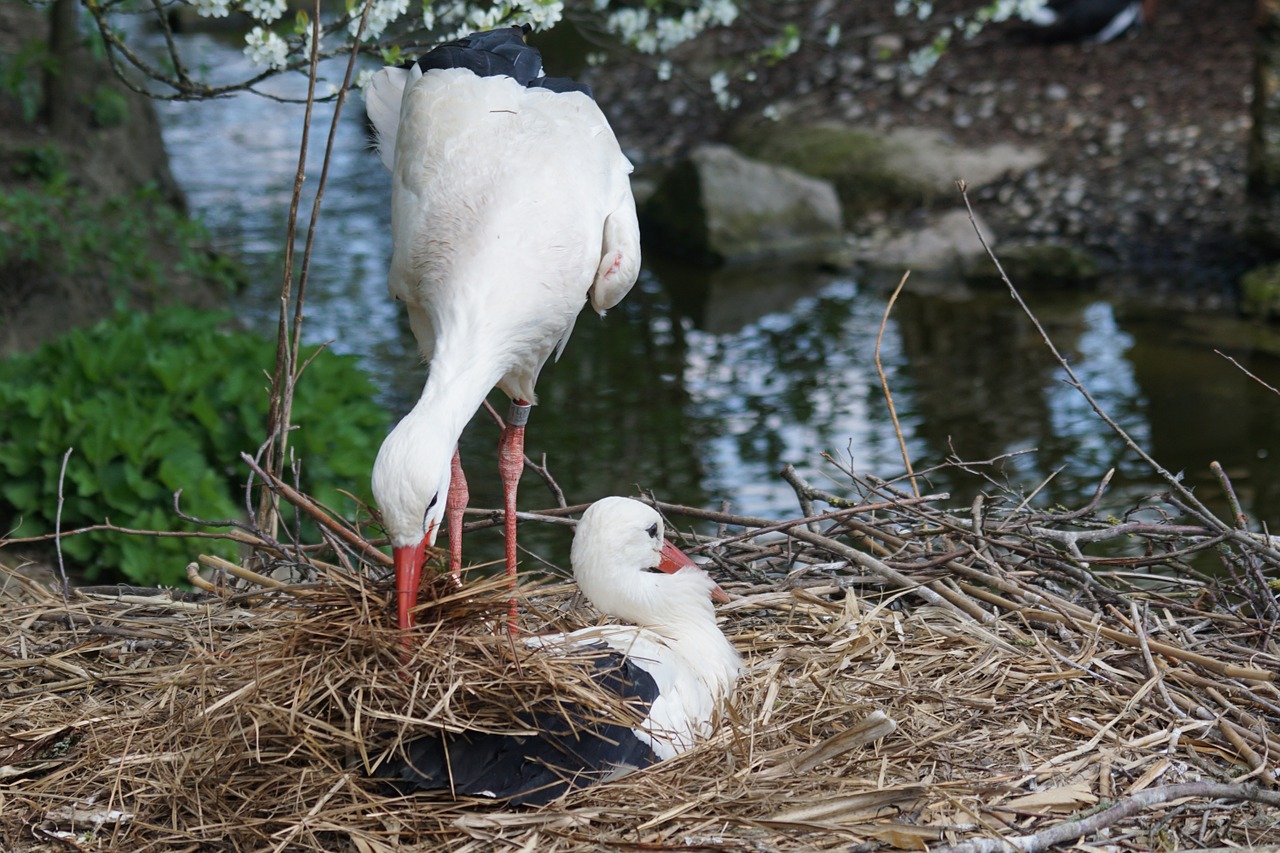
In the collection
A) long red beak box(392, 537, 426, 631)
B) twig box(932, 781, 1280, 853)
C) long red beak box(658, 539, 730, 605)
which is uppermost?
long red beak box(392, 537, 426, 631)

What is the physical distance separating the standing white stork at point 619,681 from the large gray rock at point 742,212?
7.34 metres

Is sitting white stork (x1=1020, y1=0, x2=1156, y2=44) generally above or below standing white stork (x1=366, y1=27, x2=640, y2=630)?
below

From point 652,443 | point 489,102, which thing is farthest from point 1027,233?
point 489,102

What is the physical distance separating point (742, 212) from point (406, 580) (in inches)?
325

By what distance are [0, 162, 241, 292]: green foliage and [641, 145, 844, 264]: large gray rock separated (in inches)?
156

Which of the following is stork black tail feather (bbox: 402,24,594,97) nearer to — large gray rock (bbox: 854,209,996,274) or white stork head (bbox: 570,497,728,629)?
white stork head (bbox: 570,497,728,629)

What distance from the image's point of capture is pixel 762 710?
3324 mm

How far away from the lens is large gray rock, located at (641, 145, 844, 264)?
35.1ft

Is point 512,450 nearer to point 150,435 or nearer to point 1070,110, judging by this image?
point 150,435

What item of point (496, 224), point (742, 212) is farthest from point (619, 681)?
point (742, 212)

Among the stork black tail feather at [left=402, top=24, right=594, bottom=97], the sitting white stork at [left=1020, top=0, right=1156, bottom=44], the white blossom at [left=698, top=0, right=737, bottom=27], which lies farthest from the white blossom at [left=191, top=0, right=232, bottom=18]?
the sitting white stork at [left=1020, top=0, right=1156, bottom=44]

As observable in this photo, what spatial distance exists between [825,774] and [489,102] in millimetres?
2167

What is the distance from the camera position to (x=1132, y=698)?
330cm

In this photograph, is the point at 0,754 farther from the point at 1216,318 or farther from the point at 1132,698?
the point at 1216,318
